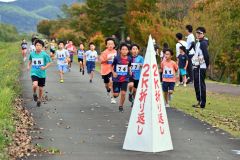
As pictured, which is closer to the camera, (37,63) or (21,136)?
(21,136)

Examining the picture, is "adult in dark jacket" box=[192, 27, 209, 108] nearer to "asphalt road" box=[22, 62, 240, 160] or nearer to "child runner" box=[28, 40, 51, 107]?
"asphalt road" box=[22, 62, 240, 160]

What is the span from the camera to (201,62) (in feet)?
48.8

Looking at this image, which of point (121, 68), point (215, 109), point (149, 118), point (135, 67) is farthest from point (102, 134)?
point (215, 109)

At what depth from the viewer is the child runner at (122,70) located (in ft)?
45.3

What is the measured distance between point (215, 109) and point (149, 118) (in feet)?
24.5

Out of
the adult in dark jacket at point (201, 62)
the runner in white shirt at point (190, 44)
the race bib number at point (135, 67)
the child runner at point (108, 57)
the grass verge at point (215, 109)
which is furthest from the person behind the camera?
the runner in white shirt at point (190, 44)

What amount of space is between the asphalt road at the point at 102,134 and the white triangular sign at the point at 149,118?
0.50 ft

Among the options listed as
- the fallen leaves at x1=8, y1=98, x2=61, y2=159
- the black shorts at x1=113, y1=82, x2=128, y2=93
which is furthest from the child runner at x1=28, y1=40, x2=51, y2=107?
the fallen leaves at x1=8, y1=98, x2=61, y2=159

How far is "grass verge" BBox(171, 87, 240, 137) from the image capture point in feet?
41.0

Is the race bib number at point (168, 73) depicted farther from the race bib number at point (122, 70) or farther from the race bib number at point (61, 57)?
the race bib number at point (61, 57)

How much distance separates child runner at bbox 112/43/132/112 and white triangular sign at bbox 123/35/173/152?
16.2 ft

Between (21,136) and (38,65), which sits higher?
(38,65)

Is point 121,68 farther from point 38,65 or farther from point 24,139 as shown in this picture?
point 24,139

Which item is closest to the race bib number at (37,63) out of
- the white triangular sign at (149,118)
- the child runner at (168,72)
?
the child runner at (168,72)
